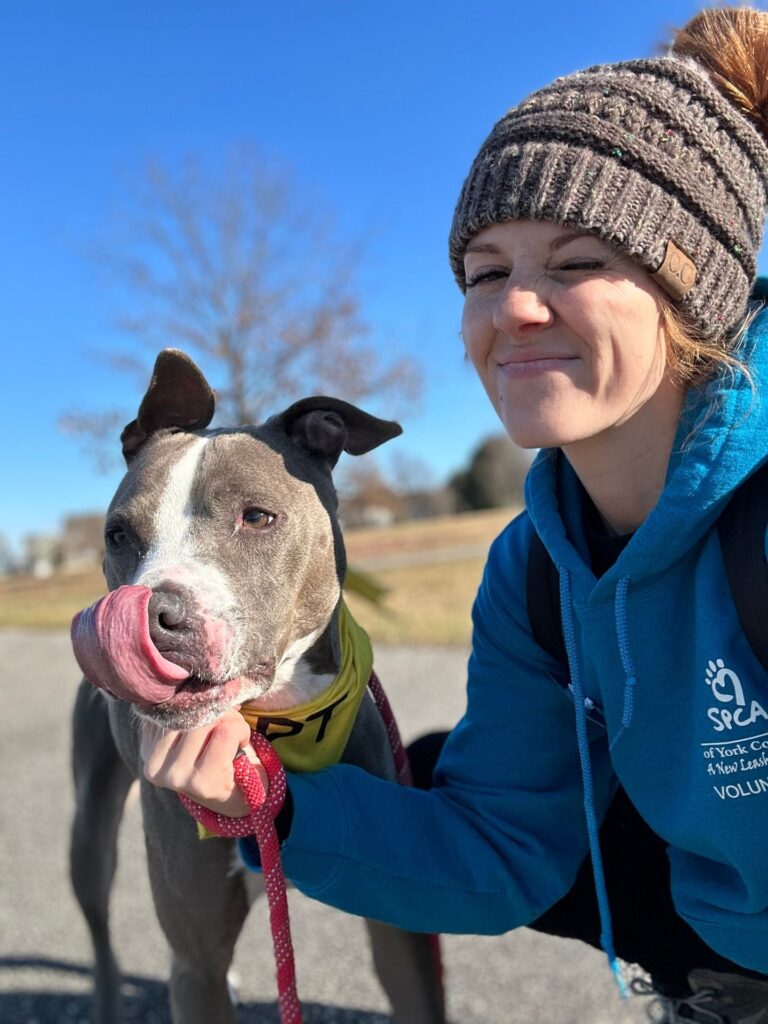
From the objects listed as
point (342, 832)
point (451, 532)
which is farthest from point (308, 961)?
point (451, 532)

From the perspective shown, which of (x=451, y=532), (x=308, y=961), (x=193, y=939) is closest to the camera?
(x=193, y=939)

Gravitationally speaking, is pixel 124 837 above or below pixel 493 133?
below

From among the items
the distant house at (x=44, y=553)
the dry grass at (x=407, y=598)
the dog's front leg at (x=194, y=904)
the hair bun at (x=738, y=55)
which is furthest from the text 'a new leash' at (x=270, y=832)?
the distant house at (x=44, y=553)

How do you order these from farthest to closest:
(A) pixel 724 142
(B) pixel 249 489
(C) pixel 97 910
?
(C) pixel 97 910 → (B) pixel 249 489 → (A) pixel 724 142

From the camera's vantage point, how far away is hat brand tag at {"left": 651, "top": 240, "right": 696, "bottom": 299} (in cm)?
181

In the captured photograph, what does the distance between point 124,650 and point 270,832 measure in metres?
0.58

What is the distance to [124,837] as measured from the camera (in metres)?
4.92

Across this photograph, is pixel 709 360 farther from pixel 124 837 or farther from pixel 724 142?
pixel 124 837

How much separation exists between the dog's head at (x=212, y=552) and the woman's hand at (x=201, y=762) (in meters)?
0.06

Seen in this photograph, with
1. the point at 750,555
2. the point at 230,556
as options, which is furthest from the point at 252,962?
the point at 750,555

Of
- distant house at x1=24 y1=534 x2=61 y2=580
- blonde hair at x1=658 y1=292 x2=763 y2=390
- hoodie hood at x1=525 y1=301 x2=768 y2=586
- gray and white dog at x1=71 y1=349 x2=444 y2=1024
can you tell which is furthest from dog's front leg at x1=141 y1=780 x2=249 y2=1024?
distant house at x1=24 y1=534 x2=61 y2=580

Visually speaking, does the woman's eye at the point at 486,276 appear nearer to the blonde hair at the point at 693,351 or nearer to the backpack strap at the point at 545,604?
the blonde hair at the point at 693,351

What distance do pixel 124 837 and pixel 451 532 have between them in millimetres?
26131

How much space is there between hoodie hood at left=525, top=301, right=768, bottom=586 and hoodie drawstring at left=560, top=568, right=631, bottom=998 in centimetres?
13
